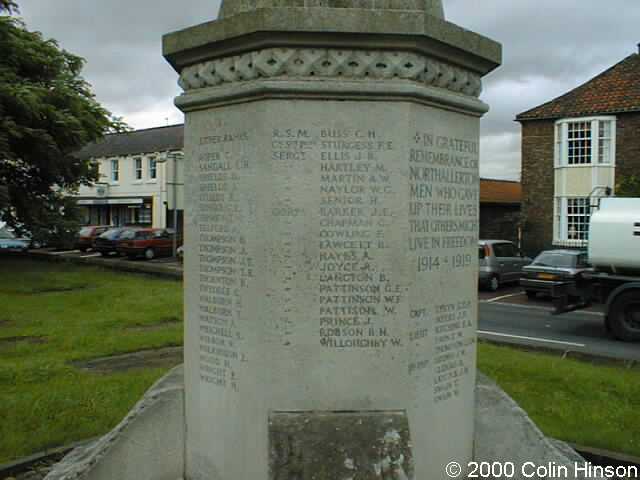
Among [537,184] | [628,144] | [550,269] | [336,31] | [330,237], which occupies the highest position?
[628,144]

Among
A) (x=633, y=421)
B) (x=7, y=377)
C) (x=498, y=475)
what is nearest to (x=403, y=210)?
(x=498, y=475)

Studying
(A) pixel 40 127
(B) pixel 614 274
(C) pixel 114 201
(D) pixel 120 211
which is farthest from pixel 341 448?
(D) pixel 120 211

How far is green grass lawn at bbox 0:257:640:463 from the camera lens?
6.42 m

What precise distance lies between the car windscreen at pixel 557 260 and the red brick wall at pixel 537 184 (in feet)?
32.7

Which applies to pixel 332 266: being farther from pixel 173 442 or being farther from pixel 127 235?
pixel 127 235

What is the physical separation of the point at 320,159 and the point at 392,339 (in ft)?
3.89

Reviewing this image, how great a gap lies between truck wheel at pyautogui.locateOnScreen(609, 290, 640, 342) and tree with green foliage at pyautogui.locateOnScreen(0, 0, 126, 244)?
1912 cm

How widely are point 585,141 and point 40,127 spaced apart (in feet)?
74.4

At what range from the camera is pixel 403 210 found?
153 inches

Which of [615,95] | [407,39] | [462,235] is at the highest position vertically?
[615,95]

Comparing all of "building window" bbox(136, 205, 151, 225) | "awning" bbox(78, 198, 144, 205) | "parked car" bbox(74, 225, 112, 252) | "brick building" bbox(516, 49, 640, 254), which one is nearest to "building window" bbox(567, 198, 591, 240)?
"brick building" bbox(516, 49, 640, 254)

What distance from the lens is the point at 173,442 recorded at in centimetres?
450

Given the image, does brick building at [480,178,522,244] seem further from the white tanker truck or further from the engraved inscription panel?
the engraved inscription panel

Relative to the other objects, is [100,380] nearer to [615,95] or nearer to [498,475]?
[498,475]
